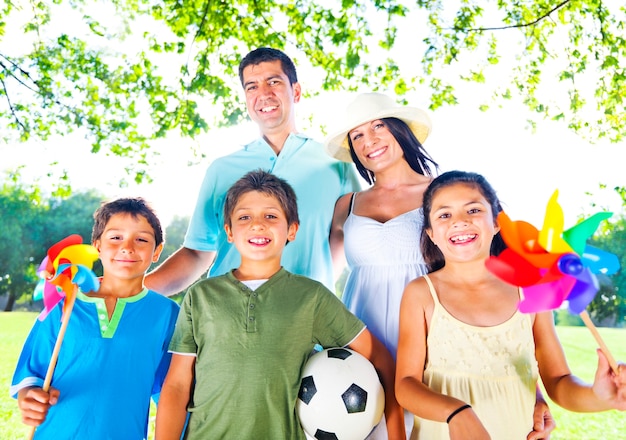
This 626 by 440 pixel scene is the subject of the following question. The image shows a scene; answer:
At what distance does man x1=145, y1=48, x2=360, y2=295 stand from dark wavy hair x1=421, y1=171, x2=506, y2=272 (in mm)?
719

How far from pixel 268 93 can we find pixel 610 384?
2.44 meters

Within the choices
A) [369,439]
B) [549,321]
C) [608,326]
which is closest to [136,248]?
[369,439]

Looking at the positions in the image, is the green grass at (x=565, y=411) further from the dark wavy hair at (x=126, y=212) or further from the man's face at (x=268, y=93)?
the man's face at (x=268, y=93)

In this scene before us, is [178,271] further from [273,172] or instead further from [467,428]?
[467,428]

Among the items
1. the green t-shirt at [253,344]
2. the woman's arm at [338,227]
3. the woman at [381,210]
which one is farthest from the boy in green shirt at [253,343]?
the woman's arm at [338,227]

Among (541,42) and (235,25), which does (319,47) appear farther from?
(541,42)

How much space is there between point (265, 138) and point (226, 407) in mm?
1873

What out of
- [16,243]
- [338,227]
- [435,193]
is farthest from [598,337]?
[16,243]

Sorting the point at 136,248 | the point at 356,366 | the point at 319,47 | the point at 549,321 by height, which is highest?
the point at 319,47

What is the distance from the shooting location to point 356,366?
263cm

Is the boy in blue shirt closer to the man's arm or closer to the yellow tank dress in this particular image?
the man's arm

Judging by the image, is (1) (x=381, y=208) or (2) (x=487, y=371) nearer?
(2) (x=487, y=371)

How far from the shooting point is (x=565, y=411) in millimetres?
14062

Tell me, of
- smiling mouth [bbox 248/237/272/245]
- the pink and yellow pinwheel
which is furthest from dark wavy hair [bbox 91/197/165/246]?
smiling mouth [bbox 248/237/272/245]
